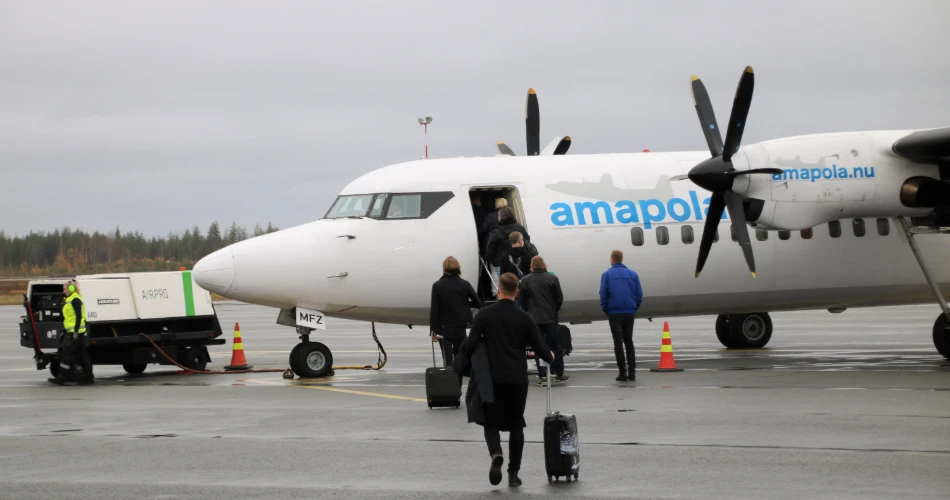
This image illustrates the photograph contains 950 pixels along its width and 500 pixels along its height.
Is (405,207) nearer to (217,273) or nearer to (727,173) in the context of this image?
(217,273)

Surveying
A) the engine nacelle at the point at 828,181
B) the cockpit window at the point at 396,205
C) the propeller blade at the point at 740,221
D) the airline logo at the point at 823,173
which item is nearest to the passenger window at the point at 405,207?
the cockpit window at the point at 396,205

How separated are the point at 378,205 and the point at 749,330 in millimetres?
9091

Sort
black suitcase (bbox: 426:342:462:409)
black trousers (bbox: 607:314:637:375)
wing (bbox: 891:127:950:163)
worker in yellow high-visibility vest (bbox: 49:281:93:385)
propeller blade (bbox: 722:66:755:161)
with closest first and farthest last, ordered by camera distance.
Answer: black suitcase (bbox: 426:342:462:409), black trousers (bbox: 607:314:637:375), wing (bbox: 891:127:950:163), propeller blade (bbox: 722:66:755:161), worker in yellow high-visibility vest (bbox: 49:281:93:385)

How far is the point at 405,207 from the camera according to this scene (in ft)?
61.7

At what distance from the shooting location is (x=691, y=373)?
58.6 ft

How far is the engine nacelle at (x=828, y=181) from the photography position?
59.2 feet

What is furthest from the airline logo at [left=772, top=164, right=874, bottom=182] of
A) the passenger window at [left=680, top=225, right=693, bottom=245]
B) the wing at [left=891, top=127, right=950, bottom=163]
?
the passenger window at [left=680, top=225, right=693, bottom=245]

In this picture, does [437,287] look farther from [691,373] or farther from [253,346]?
[253,346]

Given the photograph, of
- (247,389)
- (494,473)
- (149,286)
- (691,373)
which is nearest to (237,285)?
(247,389)

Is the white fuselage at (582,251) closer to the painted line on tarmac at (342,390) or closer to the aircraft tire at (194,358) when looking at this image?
the painted line on tarmac at (342,390)

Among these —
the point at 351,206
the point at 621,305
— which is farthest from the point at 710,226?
the point at 351,206

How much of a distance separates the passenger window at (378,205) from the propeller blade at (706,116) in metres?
5.60

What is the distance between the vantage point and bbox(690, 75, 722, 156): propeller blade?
61.1 ft

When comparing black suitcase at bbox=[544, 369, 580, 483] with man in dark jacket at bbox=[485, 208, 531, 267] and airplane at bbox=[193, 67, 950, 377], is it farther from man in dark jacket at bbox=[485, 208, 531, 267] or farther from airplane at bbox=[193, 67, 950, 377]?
airplane at bbox=[193, 67, 950, 377]
